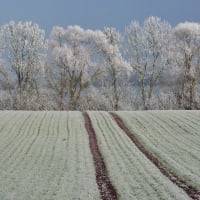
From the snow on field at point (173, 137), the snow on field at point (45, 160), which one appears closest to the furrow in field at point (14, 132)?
the snow on field at point (45, 160)

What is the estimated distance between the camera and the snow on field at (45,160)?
2088 cm

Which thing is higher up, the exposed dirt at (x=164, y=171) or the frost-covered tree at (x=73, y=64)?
the frost-covered tree at (x=73, y=64)

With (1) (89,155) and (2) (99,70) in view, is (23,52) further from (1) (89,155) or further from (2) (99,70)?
(1) (89,155)

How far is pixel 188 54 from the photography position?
78.0 metres

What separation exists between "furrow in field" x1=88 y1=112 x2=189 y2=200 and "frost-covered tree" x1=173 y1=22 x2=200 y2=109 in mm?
40107

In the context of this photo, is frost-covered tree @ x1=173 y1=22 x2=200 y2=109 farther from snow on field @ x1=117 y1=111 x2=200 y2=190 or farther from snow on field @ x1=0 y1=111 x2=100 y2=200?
snow on field @ x1=0 y1=111 x2=100 y2=200

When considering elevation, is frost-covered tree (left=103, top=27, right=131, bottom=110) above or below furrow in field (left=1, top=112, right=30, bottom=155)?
above

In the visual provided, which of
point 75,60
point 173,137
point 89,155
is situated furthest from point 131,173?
point 75,60

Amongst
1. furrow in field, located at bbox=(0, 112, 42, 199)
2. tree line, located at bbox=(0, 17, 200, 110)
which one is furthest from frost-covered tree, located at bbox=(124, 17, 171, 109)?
furrow in field, located at bbox=(0, 112, 42, 199)

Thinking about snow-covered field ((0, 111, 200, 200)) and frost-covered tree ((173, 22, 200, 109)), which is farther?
frost-covered tree ((173, 22, 200, 109))

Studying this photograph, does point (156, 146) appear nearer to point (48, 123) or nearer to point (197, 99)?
point (48, 123)

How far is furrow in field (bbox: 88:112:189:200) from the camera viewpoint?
2011cm

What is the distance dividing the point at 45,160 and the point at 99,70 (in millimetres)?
53324

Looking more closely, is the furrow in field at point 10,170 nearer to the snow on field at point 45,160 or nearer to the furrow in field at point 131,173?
the snow on field at point 45,160
